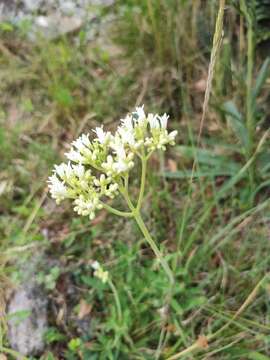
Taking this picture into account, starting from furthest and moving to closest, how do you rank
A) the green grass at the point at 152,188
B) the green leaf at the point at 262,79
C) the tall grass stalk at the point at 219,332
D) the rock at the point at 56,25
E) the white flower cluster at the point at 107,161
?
1. the rock at the point at 56,25
2. the green leaf at the point at 262,79
3. the green grass at the point at 152,188
4. the tall grass stalk at the point at 219,332
5. the white flower cluster at the point at 107,161

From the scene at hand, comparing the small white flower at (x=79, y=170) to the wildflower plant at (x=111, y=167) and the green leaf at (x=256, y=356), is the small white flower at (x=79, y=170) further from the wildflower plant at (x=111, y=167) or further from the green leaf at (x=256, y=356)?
the green leaf at (x=256, y=356)

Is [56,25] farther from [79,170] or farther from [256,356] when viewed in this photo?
[256,356]

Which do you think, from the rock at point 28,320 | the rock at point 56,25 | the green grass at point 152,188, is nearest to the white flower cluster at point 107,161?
the green grass at point 152,188

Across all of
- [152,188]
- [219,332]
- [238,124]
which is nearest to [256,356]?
[219,332]

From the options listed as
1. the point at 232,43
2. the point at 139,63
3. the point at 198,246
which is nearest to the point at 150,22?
the point at 139,63

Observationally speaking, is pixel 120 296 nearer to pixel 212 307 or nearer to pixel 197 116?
pixel 212 307

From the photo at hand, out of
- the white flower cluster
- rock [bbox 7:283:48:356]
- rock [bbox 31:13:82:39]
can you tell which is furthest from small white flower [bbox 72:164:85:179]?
rock [bbox 31:13:82:39]
